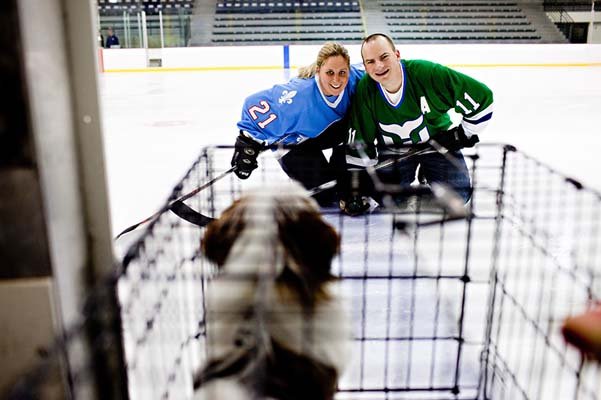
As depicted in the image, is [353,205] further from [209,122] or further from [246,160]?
[209,122]

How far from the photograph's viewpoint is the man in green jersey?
6.55ft

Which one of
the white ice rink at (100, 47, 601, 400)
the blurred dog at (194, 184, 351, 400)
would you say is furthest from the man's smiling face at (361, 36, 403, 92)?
the blurred dog at (194, 184, 351, 400)

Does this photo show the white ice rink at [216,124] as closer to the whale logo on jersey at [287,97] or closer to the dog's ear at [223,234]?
the dog's ear at [223,234]

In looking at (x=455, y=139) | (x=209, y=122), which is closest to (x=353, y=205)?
(x=455, y=139)

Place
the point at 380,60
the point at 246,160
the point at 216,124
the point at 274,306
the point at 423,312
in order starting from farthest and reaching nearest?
1. the point at 216,124
2. the point at 380,60
3. the point at 246,160
4. the point at 423,312
5. the point at 274,306

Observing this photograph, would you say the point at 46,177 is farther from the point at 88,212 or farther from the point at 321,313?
the point at 321,313

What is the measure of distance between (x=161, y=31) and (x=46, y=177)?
9.94 metres

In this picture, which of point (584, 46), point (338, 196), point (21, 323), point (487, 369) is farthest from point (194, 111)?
point (584, 46)

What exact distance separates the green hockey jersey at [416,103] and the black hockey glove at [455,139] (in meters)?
0.02

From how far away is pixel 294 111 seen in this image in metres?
2.16

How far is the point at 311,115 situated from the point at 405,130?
0.35 m

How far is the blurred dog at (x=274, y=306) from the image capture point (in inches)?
26.7

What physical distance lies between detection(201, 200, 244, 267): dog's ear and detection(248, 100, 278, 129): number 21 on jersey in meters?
1.32

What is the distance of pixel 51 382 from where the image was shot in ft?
2.23
